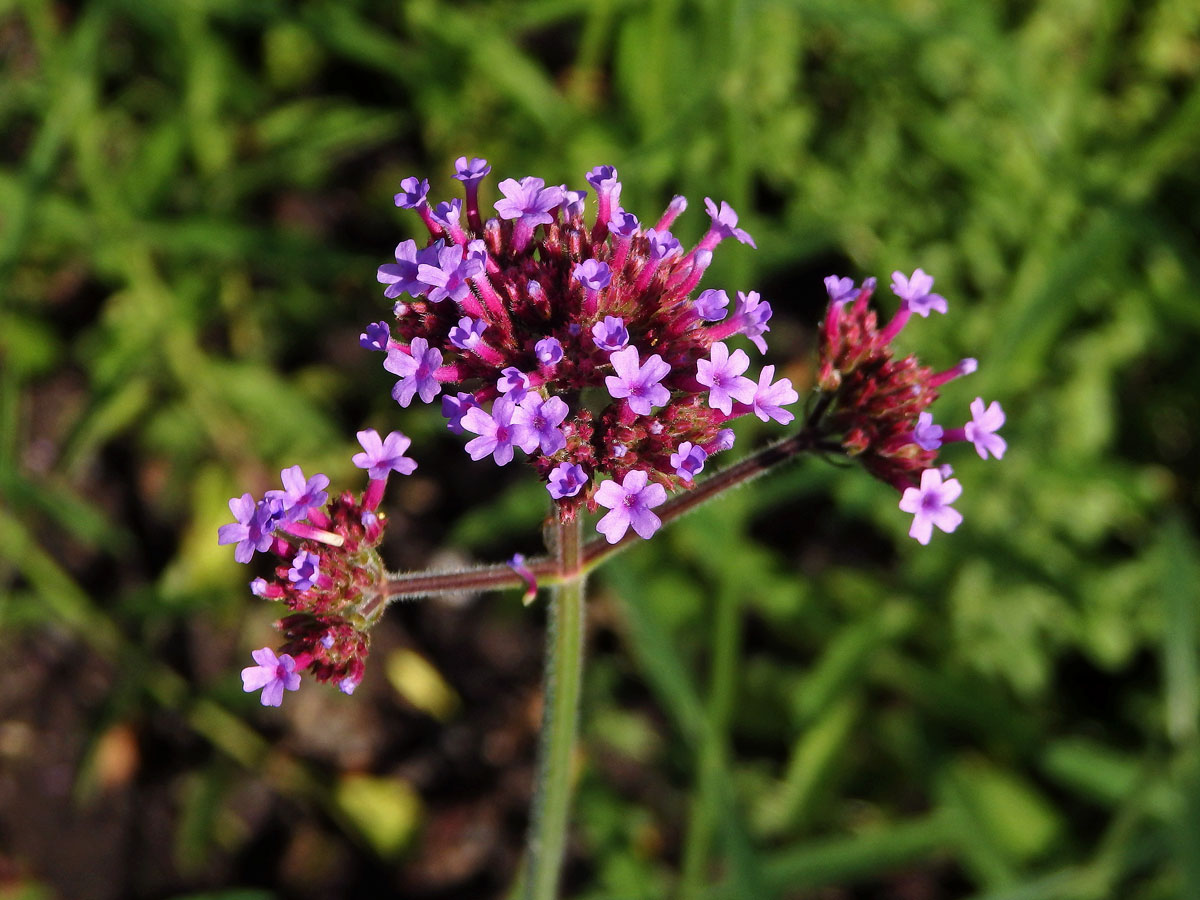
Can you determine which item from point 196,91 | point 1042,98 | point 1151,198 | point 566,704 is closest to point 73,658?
point 196,91

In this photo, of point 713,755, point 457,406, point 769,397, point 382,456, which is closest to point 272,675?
point 382,456

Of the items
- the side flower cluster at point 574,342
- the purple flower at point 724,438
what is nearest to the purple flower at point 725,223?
the side flower cluster at point 574,342

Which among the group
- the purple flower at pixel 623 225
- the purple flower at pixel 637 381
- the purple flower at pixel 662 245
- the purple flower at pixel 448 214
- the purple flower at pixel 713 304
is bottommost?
the purple flower at pixel 637 381

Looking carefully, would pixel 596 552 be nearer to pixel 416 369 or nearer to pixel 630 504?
pixel 630 504

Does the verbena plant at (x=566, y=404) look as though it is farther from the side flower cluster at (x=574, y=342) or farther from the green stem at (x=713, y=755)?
the green stem at (x=713, y=755)

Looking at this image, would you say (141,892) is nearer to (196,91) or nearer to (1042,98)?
(196,91)

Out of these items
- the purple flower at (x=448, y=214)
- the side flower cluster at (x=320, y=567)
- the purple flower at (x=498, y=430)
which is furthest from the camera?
the purple flower at (x=448, y=214)
